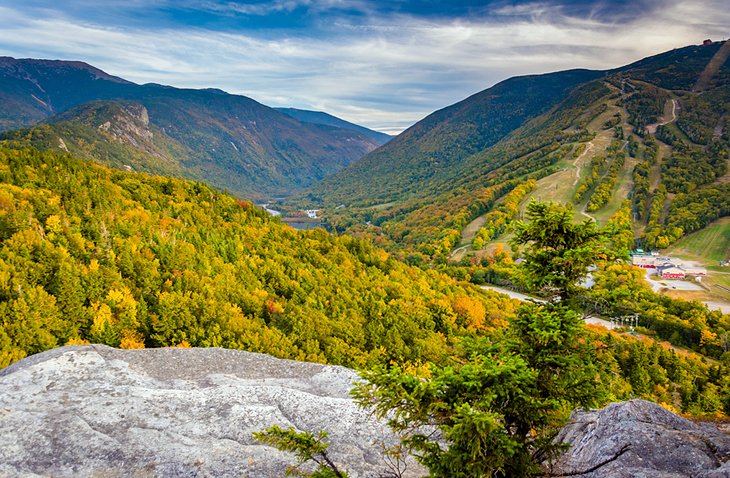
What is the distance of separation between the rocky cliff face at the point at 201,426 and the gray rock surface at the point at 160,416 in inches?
1.8

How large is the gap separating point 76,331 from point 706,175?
23002 cm

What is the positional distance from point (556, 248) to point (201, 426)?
15561 mm

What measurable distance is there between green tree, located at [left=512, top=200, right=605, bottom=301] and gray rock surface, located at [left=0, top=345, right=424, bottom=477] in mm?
8954

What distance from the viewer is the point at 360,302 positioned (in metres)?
52.2

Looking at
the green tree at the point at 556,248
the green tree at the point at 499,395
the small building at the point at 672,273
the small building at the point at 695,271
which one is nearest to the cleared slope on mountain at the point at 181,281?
the green tree at the point at 499,395

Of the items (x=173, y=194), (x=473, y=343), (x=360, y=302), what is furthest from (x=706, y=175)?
(x=473, y=343)

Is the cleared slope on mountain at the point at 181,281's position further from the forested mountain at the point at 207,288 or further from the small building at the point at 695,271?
the small building at the point at 695,271

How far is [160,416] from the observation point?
1784cm

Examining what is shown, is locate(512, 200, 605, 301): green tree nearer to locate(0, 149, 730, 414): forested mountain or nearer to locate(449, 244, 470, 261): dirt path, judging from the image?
locate(0, 149, 730, 414): forested mountain

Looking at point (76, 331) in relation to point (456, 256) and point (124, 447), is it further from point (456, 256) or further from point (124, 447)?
point (456, 256)

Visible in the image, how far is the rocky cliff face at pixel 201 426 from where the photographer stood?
11.8 meters

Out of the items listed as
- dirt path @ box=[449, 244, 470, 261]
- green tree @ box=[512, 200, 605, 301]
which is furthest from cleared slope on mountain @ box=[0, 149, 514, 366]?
dirt path @ box=[449, 244, 470, 261]

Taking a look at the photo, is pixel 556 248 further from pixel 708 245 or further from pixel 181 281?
pixel 708 245

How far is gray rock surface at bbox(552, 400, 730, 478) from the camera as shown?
1070cm
